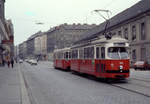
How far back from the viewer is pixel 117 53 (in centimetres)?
1773

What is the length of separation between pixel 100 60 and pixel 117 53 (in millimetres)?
1131

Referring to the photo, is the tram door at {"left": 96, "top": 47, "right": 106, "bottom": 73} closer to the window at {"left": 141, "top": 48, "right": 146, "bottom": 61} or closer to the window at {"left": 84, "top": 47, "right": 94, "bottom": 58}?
the window at {"left": 84, "top": 47, "right": 94, "bottom": 58}

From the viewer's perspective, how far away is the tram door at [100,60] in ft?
57.9

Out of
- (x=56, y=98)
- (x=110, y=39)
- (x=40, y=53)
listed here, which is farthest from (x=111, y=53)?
(x=40, y=53)

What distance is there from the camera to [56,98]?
11.4 metres

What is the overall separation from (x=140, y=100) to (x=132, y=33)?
39.5 meters

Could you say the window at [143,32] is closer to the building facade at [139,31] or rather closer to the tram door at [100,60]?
the building facade at [139,31]

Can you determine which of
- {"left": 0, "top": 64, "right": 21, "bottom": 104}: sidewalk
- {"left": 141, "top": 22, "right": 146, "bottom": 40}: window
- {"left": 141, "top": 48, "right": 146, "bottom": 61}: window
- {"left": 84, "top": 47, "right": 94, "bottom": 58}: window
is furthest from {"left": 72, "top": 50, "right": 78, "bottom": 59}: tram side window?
{"left": 141, "top": 22, "right": 146, "bottom": 40}: window

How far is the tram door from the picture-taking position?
1766 centimetres

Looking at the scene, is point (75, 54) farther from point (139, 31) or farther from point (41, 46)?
point (41, 46)

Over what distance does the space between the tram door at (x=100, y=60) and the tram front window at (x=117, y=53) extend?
1.64ft

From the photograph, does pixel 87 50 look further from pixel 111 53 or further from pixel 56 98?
pixel 56 98

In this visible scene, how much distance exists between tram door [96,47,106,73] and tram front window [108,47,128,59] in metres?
0.50

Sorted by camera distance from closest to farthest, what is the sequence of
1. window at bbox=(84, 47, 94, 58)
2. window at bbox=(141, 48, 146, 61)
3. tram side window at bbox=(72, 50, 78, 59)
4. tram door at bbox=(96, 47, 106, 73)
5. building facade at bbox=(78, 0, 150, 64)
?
tram door at bbox=(96, 47, 106, 73) < window at bbox=(84, 47, 94, 58) < tram side window at bbox=(72, 50, 78, 59) < building facade at bbox=(78, 0, 150, 64) < window at bbox=(141, 48, 146, 61)
